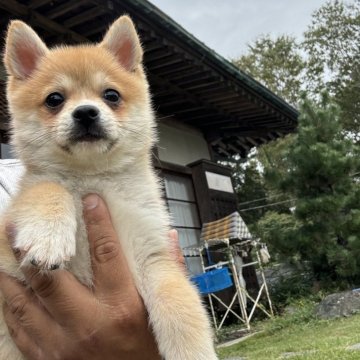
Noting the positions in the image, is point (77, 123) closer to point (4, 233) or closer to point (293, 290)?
point (4, 233)

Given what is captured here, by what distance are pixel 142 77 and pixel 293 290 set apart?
949 centimetres

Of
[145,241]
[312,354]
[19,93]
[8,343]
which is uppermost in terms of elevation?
[19,93]

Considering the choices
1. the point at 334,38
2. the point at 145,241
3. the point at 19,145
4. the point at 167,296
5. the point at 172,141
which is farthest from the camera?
the point at 334,38

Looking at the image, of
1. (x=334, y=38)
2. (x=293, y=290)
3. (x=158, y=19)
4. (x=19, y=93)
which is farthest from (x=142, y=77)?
(x=334, y=38)

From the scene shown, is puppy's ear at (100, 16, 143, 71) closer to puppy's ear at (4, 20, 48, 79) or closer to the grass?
puppy's ear at (4, 20, 48, 79)

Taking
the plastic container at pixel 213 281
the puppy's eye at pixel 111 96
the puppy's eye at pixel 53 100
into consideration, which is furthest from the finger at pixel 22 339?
the plastic container at pixel 213 281

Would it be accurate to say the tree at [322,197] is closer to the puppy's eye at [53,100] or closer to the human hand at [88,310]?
the puppy's eye at [53,100]

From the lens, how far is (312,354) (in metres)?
4.92

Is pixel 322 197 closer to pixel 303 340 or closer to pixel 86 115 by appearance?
pixel 303 340

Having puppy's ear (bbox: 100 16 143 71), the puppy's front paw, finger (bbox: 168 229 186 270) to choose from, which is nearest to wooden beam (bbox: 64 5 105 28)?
puppy's ear (bbox: 100 16 143 71)

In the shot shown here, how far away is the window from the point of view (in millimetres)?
8922

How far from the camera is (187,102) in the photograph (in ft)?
29.0

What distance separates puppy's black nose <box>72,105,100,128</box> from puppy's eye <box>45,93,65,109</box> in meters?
0.15

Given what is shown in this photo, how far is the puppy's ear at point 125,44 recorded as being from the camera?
2.69 meters
